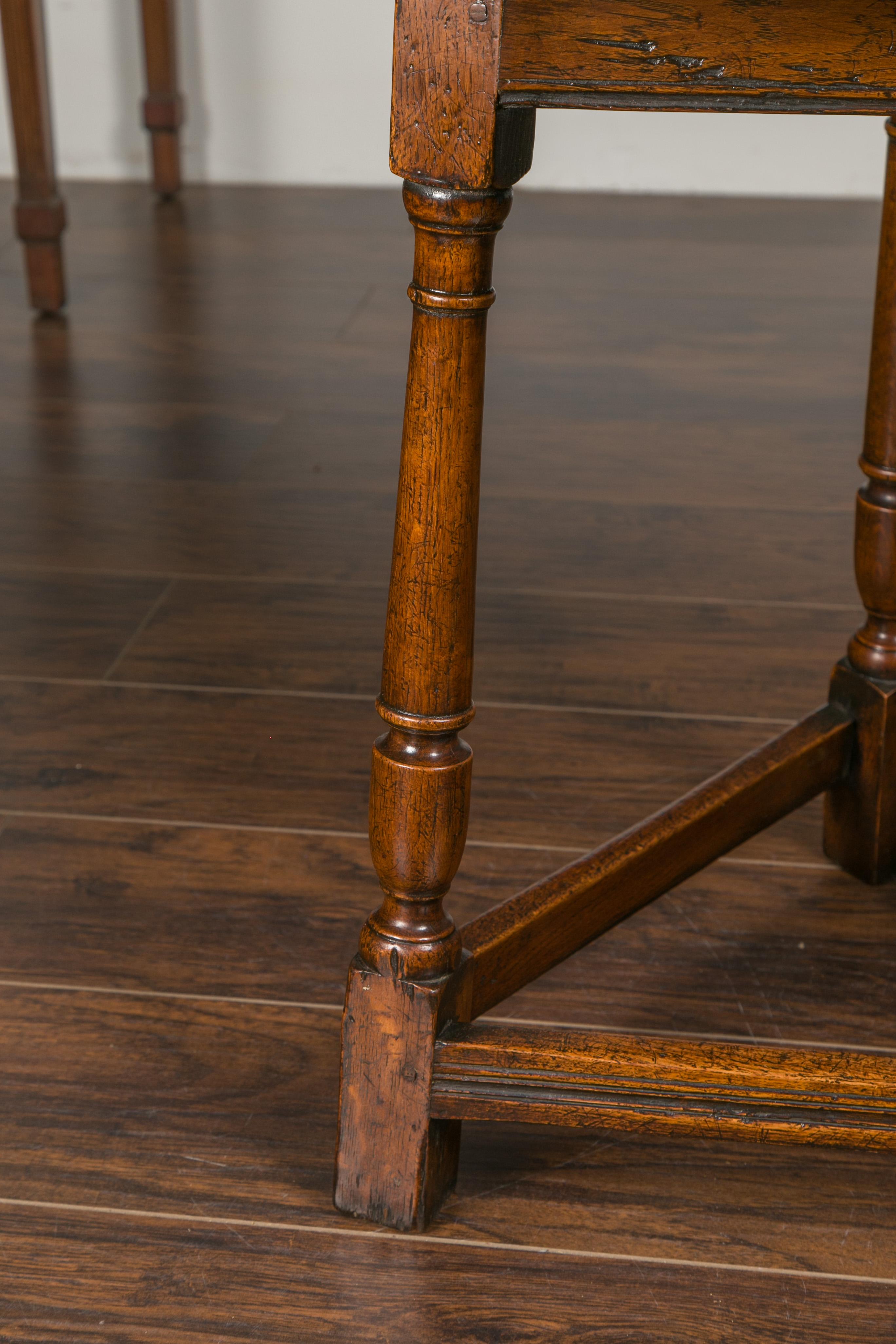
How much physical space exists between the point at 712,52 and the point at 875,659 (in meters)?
0.52

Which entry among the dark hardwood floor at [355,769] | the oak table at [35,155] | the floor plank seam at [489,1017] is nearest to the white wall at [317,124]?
the dark hardwood floor at [355,769]

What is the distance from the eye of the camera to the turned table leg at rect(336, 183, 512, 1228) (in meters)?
0.66

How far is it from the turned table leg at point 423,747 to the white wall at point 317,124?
244cm

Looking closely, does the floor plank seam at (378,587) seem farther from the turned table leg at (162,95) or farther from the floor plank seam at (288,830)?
the turned table leg at (162,95)

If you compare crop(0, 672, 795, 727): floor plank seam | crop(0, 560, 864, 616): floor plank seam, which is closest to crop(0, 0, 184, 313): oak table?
crop(0, 560, 864, 616): floor plank seam

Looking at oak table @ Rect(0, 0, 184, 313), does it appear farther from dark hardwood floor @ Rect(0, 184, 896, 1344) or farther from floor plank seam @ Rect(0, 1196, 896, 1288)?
A: floor plank seam @ Rect(0, 1196, 896, 1288)

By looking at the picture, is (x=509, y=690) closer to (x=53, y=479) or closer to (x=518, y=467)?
(x=518, y=467)

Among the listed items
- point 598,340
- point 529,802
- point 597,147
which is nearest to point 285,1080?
point 529,802

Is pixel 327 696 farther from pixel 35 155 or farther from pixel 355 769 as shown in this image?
pixel 35 155

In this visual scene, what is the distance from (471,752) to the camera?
74 cm

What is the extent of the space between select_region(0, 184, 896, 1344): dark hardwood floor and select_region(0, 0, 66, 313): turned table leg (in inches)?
3.0

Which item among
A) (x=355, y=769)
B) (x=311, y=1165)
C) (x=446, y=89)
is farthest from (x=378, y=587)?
(x=446, y=89)

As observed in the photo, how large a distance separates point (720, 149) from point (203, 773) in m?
2.21

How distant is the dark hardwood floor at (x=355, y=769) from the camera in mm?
773
